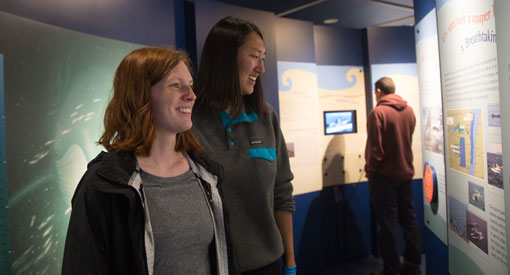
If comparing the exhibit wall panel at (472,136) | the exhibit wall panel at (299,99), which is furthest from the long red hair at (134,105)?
the exhibit wall panel at (299,99)

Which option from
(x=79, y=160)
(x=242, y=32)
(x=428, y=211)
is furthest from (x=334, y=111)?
(x=79, y=160)

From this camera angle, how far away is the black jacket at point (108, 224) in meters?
1.04

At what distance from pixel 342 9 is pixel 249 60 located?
12.1 ft

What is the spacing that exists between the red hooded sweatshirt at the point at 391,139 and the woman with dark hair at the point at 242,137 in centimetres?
236

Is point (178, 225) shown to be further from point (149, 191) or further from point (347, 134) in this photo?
point (347, 134)

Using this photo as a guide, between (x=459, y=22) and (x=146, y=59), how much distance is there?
5.29 feet

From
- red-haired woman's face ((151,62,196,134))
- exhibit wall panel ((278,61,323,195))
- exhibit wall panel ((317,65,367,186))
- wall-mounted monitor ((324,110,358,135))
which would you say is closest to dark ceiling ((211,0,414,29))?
exhibit wall panel ((317,65,367,186))

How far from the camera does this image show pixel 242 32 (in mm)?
1659

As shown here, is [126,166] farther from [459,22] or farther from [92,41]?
[459,22]

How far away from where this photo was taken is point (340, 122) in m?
4.36

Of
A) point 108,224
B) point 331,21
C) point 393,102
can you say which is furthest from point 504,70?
point 331,21

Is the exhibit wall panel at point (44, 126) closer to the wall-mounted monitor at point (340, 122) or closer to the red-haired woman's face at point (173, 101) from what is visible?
the red-haired woman's face at point (173, 101)

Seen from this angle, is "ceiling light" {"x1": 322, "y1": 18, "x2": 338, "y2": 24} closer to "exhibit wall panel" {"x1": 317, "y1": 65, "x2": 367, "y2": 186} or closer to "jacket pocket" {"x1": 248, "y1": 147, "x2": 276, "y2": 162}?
"exhibit wall panel" {"x1": 317, "y1": 65, "x2": 367, "y2": 186}

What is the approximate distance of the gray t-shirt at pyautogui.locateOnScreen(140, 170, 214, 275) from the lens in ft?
3.91
